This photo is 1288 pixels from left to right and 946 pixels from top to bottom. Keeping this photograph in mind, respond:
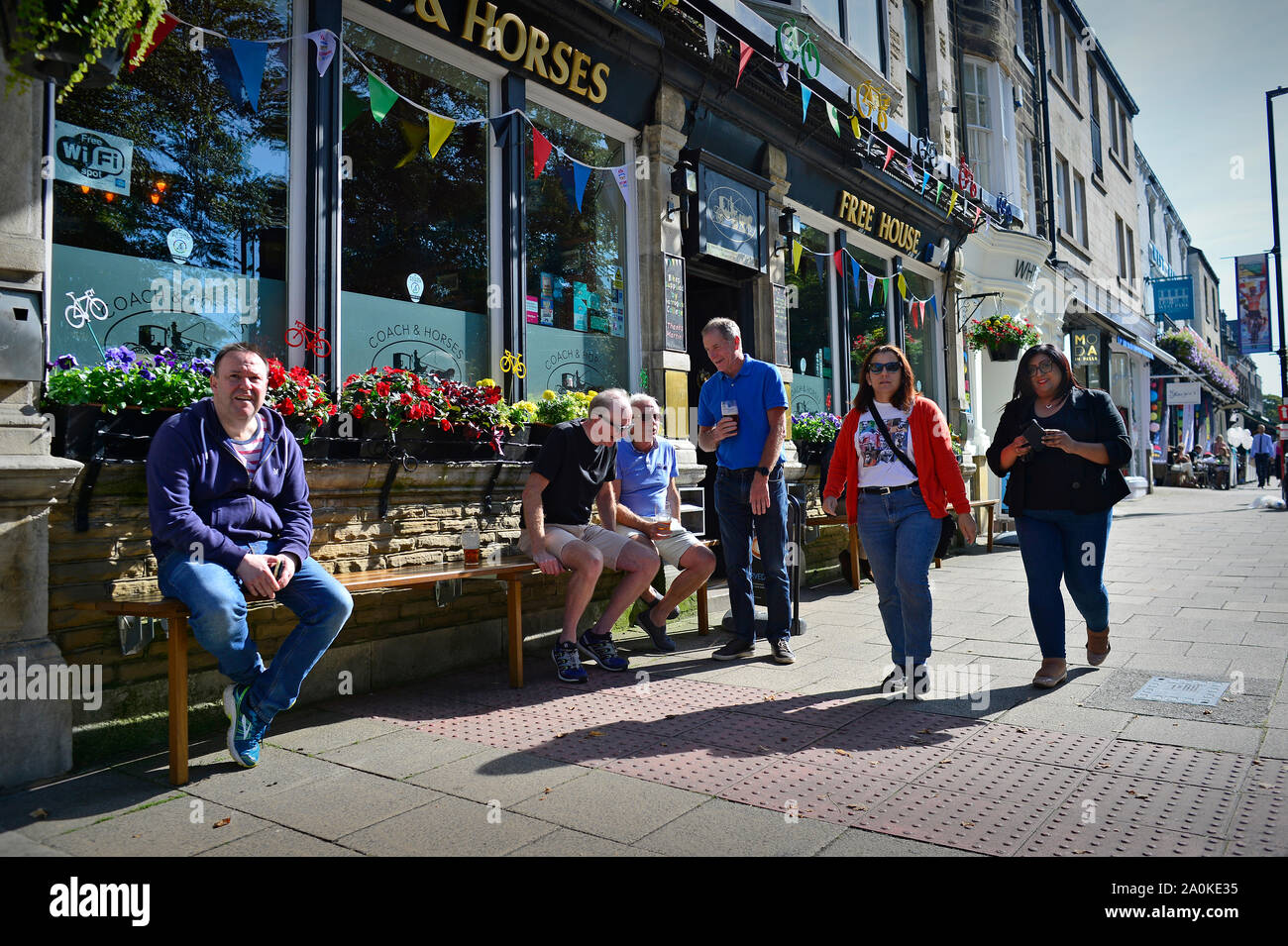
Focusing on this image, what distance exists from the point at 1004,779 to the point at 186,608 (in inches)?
132

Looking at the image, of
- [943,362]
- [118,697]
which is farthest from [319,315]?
[943,362]

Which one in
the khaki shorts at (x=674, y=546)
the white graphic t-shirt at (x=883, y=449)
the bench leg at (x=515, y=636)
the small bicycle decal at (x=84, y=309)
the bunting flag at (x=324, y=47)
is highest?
the bunting flag at (x=324, y=47)

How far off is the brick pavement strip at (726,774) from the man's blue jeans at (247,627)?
13.8 inches

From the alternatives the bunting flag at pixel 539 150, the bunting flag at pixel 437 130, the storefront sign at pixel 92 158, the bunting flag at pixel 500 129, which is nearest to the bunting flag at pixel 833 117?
the bunting flag at pixel 539 150

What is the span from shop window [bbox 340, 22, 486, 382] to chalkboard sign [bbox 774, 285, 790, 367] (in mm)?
3904

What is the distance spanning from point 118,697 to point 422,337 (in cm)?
294

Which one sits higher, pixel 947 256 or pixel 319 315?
pixel 947 256

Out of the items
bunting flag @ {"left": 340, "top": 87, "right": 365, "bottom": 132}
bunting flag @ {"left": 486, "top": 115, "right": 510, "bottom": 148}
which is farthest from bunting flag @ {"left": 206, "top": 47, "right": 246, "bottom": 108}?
bunting flag @ {"left": 486, "top": 115, "right": 510, "bottom": 148}

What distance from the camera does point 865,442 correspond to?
4984mm

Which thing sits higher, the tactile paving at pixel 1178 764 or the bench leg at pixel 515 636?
the bench leg at pixel 515 636

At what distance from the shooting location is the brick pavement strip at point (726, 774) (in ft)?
9.65

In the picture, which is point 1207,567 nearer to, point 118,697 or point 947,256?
point 947,256

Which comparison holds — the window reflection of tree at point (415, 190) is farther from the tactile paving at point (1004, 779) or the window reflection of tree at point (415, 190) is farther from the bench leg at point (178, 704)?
the tactile paving at point (1004, 779)
